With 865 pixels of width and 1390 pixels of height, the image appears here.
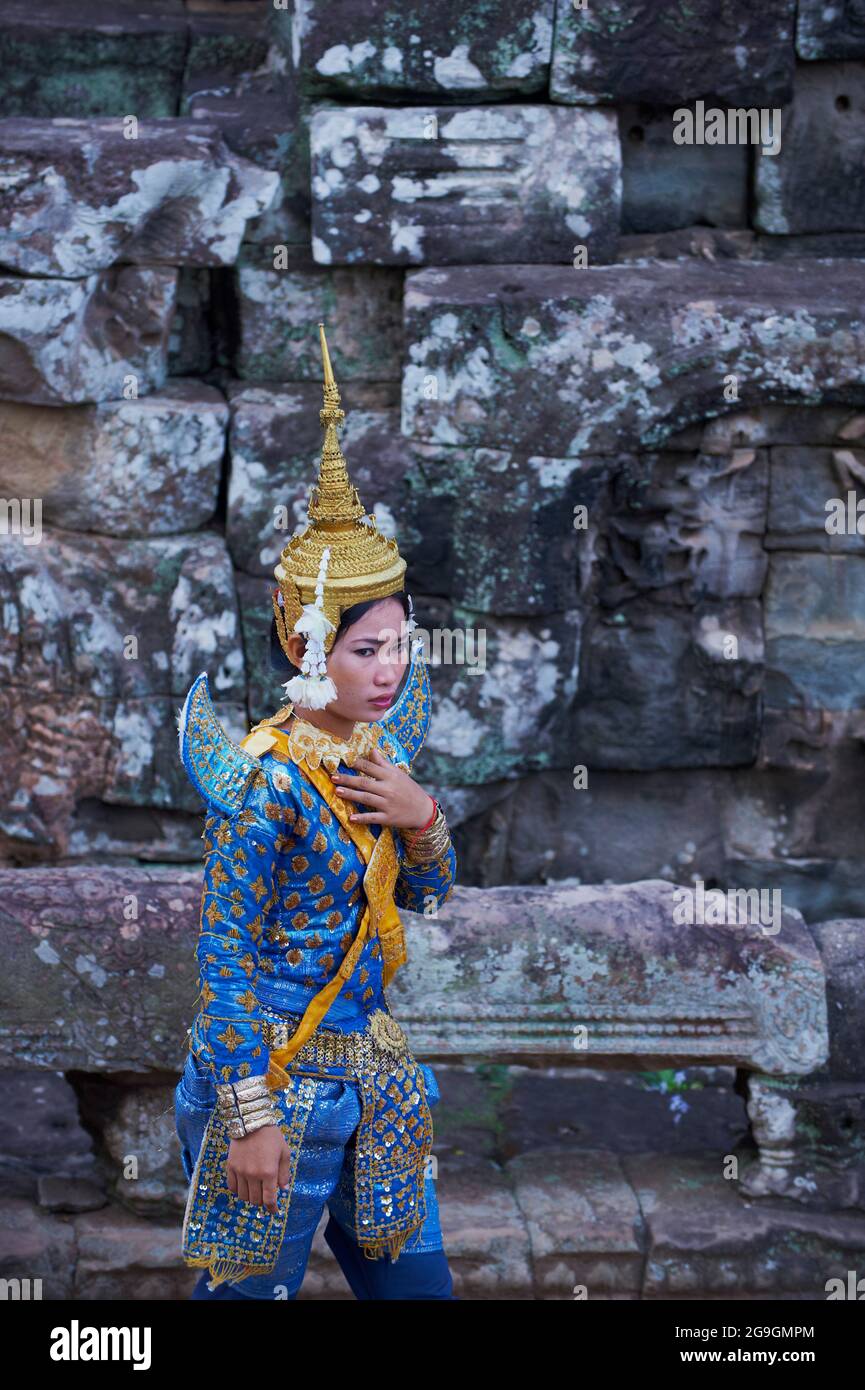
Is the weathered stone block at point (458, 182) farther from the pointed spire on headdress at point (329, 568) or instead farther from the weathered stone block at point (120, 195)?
the pointed spire on headdress at point (329, 568)

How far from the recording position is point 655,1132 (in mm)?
5332

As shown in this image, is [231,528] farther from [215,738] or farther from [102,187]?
[215,738]

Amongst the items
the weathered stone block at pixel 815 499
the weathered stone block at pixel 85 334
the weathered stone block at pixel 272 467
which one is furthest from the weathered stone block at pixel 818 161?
the weathered stone block at pixel 85 334

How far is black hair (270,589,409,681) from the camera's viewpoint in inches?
132

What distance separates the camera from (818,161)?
590cm

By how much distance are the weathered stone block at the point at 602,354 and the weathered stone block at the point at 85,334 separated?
0.79 m

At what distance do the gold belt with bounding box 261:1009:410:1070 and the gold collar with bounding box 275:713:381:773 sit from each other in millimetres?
457

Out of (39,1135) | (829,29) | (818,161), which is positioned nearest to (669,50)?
(829,29)

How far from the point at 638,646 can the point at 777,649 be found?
440 millimetres

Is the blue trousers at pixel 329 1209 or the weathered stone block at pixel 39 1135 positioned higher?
the blue trousers at pixel 329 1209

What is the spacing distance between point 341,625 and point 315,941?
21.6 inches

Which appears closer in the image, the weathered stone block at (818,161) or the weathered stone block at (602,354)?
the weathered stone block at (602,354)

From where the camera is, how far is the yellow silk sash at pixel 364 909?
340cm

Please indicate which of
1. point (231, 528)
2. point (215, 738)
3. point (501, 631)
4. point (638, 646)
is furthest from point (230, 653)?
point (215, 738)
